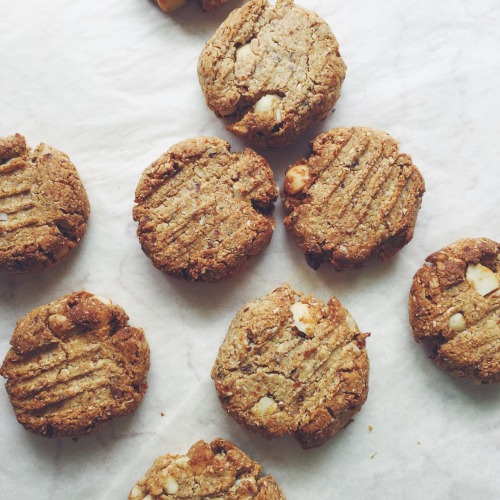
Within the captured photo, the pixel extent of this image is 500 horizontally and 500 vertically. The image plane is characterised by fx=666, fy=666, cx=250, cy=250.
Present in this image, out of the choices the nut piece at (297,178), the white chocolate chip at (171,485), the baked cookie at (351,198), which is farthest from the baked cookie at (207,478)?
the nut piece at (297,178)

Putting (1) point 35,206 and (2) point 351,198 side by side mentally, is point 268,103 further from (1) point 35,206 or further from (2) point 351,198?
(1) point 35,206

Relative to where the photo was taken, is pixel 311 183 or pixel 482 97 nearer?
pixel 311 183

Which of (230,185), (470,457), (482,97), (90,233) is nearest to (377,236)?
(230,185)

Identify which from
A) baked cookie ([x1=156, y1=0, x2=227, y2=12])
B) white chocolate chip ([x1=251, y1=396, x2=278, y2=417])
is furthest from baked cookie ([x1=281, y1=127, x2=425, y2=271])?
baked cookie ([x1=156, y1=0, x2=227, y2=12])

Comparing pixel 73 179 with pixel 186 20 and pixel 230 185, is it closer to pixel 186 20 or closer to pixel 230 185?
pixel 230 185

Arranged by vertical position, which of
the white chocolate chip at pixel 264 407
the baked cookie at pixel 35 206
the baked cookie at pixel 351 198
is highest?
the baked cookie at pixel 35 206

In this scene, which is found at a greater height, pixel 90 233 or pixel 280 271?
pixel 90 233

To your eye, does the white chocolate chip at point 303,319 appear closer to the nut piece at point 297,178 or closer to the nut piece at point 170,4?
the nut piece at point 297,178
